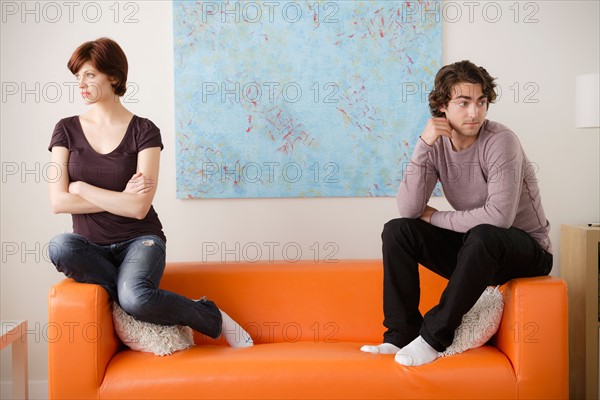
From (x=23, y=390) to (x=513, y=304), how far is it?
187 centimetres

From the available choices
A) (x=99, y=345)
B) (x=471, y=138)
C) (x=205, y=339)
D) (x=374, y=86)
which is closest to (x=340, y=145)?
(x=374, y=86)

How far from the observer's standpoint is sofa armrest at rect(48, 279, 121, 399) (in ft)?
7.60

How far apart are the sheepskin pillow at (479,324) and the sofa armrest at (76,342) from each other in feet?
3.95

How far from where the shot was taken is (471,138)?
261 cm

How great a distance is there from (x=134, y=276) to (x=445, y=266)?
3.76 ft

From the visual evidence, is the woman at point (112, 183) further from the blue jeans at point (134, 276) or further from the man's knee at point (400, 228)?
the man's knee at point (400, 228)

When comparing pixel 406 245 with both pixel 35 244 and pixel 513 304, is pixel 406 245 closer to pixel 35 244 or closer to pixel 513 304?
pixel 513 304

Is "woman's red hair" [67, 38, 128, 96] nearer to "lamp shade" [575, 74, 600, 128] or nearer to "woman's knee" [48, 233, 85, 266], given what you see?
"woman's knee" [48, 233, 85, 266]

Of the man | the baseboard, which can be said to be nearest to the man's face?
the man

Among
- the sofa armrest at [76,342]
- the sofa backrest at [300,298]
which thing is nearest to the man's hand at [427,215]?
the sofa backrest at [300,298]

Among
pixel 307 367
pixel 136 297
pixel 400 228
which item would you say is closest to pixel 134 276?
pixel 136 297

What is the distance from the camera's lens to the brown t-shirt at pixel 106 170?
263 cm

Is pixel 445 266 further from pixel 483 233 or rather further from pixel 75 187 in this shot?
pixel 75 187

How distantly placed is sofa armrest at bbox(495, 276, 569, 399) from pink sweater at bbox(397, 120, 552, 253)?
0.26 metres
